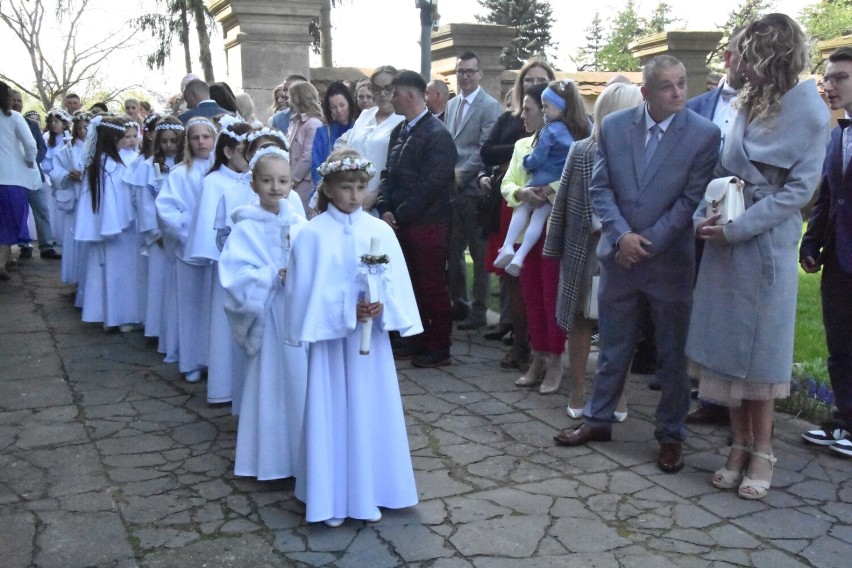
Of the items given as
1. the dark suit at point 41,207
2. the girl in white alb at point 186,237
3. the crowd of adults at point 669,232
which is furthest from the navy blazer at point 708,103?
the dark suit at point 41,207

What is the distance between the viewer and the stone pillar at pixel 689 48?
422 inches

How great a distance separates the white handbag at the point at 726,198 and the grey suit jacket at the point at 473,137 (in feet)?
12.8

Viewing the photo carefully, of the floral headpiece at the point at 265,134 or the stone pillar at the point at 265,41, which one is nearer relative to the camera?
the floral headpiece at the point at 265,134

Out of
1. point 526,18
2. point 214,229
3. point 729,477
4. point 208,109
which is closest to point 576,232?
point 729,477

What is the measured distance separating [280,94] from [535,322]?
452 cm

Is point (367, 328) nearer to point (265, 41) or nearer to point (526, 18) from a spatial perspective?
point (265, 41)

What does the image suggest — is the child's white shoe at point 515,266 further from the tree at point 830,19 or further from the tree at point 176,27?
the tree at point 830,19

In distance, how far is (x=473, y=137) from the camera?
27.6ft

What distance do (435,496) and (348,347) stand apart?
963 millimetres

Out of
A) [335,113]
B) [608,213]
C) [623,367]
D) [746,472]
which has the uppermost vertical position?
[335,113]

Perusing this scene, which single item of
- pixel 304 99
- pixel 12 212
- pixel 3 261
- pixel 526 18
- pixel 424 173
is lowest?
pixel 3 261

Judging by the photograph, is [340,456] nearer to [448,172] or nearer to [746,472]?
[746,472]

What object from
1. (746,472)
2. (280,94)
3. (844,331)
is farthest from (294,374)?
(280,94)

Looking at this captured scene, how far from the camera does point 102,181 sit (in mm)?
8523
